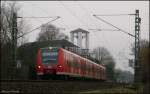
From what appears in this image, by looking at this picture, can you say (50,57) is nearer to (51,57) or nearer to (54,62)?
(51,57)

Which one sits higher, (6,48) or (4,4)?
(4,4)

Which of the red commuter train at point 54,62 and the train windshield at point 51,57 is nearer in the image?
the red commuter train at point 54,62

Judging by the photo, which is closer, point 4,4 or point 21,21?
point 4,4

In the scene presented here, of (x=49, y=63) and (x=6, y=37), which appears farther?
(x=6, y=37)

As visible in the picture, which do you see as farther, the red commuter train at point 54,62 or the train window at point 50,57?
the train window at point 50,57

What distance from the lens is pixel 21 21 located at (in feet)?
209

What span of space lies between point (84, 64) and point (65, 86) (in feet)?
68.0

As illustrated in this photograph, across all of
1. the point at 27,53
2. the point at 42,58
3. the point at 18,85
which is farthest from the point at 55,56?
the point at 27,53

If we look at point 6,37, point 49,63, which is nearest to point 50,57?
point 49,63

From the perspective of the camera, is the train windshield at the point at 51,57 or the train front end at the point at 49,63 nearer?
the train front end at the point at 49,63

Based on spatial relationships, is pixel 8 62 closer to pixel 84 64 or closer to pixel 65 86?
pixel 84 64

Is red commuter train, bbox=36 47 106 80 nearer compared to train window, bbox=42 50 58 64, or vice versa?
red commuter train, bbox=36 47 106 80

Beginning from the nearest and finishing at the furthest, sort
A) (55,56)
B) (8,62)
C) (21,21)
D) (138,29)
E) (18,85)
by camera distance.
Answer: (18,85) < (55,56) < (138,29) < (8,62) < (21,21)

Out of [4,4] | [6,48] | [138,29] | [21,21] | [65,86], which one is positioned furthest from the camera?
[21,21]
